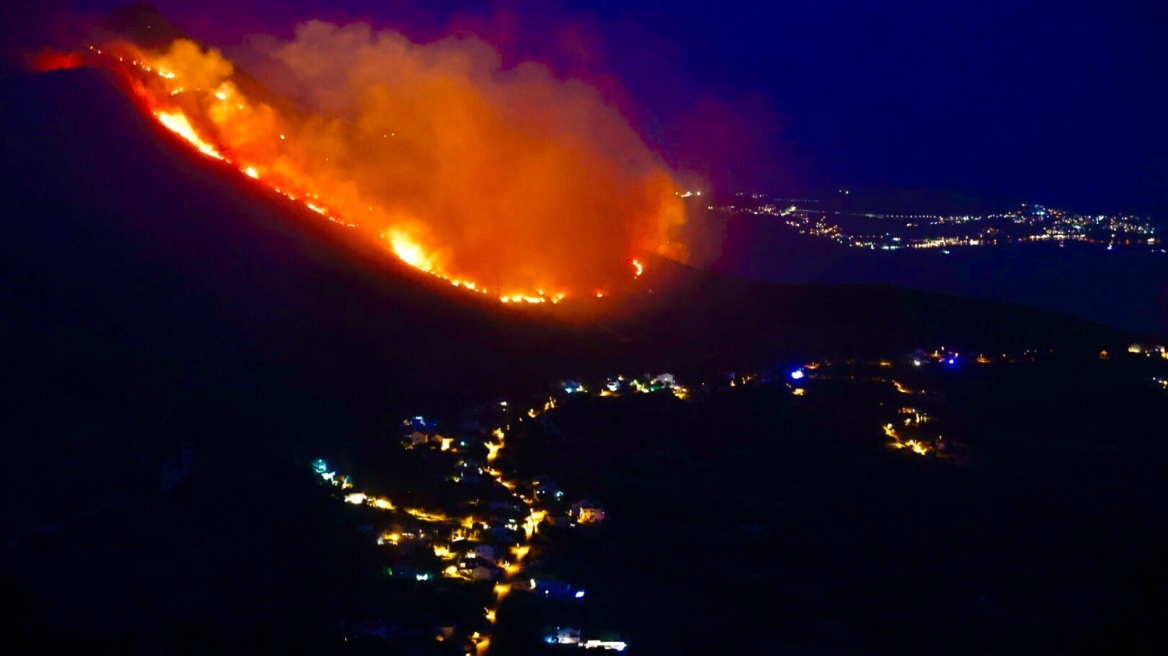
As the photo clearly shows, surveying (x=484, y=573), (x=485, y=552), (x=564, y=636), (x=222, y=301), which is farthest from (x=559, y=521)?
(x=222, y=301)

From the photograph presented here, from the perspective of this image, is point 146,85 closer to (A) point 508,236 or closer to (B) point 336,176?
(B) point 336,176

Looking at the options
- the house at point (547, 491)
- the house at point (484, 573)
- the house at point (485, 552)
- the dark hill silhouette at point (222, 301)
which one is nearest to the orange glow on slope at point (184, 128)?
the dark hill silhouette at point (222, 301)

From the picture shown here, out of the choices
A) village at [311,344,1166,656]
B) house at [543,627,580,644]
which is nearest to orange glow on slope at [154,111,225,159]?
village at [311,344,1166,656]

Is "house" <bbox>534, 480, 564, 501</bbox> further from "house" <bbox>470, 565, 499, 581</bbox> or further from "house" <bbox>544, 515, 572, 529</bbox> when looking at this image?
"house" <bbox>470, 565, 499, 581</bbox>

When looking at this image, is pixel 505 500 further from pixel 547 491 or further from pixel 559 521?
pixel 559 521

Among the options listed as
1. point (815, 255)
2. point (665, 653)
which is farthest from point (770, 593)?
point (815, 255)

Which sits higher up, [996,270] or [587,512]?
[996,270]
